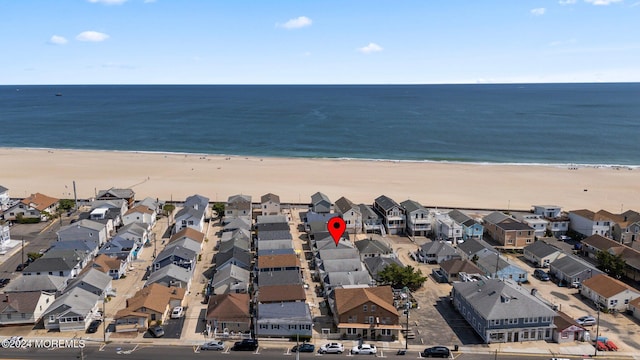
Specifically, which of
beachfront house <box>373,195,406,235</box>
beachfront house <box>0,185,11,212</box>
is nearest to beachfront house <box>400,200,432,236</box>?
beachfront house <box>373,195,406,235</box>

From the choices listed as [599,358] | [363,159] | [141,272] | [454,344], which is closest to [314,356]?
[454,344]

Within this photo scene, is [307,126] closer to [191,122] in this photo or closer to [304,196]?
[191,122]

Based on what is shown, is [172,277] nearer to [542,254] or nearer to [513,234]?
[542,254]

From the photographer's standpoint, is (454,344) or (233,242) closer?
(454,344)

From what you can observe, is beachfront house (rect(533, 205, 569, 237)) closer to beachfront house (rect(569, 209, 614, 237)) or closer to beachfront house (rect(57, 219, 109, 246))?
beachfront house (rect(569, 209, 614, 237))

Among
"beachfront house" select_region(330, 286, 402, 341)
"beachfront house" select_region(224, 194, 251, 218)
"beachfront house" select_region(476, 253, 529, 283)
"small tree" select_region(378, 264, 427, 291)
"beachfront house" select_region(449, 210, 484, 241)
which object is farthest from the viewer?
"beachfront house" select_region(224, 194, 251, 218)

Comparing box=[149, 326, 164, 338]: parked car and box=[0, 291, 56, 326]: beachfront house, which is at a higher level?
box=[0, 291, 56, 326]: beachfront house

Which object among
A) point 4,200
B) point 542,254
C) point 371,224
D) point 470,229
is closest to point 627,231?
point 542,254
